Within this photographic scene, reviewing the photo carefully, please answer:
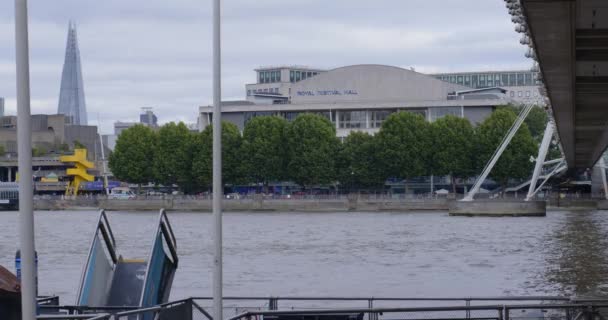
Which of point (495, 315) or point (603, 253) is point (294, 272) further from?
point (495, 315)

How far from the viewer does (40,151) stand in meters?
184

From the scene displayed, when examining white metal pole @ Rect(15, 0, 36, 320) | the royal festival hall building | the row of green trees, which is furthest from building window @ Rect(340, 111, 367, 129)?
white metal pole @ Rect(15, 0, 36, 320)

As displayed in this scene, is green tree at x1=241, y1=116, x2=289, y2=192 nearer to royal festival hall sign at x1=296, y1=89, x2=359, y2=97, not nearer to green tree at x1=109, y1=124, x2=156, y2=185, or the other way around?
green tree at x1=109, y1=124, x2=156, y2=185

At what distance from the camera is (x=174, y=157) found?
5886 inches

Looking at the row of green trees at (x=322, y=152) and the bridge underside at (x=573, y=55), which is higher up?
the row of green trees at (x=322, y=152)

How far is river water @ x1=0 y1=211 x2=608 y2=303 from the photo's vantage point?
4141 cm

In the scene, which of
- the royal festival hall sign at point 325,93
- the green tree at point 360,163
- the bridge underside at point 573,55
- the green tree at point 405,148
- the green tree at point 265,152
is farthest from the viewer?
the royal festival hall sign at point 325,93

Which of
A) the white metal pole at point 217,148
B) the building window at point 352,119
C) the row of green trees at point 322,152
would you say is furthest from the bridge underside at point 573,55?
the building window at point 352,119

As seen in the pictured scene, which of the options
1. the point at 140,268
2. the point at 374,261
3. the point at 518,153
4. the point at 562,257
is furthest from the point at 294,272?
the point at 518,153

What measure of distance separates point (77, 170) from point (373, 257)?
120 m

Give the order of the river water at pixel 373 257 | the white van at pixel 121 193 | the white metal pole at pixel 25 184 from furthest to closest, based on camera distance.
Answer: the white van at pixel 121 193
the river water at pixel 373 257
the white metal pole at pixel 25 184

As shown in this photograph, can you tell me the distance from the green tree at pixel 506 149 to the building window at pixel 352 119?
22440mm

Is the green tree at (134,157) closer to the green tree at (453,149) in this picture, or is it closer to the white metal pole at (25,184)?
the green tree at (453,149)

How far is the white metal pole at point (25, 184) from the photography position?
399 inches
